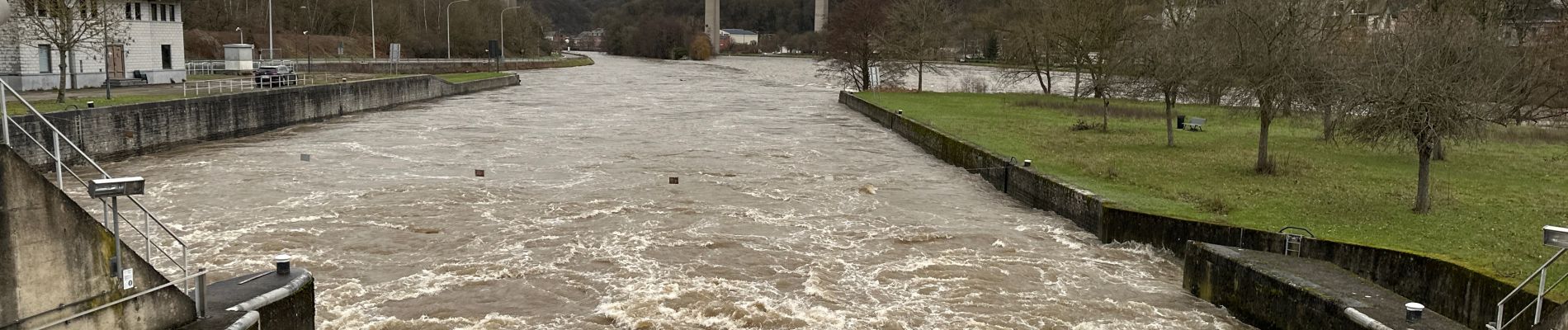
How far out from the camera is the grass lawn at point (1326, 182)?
14.0 metres

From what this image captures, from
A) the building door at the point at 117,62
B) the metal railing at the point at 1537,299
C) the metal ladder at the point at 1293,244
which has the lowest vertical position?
the metal ladder at the point at 1293,244

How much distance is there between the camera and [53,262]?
8.25 m

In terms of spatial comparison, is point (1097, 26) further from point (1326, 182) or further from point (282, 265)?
point (282, 265)

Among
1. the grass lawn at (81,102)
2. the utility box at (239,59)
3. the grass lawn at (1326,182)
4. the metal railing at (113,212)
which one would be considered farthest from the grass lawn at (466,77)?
the grass lawn at (1326,182)

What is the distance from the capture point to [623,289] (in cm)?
1402

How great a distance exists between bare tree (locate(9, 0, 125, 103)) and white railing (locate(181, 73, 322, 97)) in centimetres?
284

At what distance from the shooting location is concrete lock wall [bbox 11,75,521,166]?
2538cm

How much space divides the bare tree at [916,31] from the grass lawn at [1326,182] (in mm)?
24210

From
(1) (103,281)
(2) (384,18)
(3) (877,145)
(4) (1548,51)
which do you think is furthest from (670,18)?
(1) (103,281)

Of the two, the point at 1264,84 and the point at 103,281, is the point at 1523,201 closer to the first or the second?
the point at 1264,84

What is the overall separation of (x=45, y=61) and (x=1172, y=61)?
116ft

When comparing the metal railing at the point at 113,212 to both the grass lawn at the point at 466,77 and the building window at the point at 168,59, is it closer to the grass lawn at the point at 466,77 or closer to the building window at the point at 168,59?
the building window at the point at 168,59

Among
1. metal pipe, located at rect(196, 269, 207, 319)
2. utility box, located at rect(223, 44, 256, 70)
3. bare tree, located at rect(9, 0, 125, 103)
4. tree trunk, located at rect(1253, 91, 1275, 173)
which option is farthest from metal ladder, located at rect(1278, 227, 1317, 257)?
utility box, located at rect(223, 44, 256, 70)

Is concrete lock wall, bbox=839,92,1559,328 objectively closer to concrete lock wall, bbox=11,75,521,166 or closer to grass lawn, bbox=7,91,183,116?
concrete lock wall, bbox=11,75,521,166
